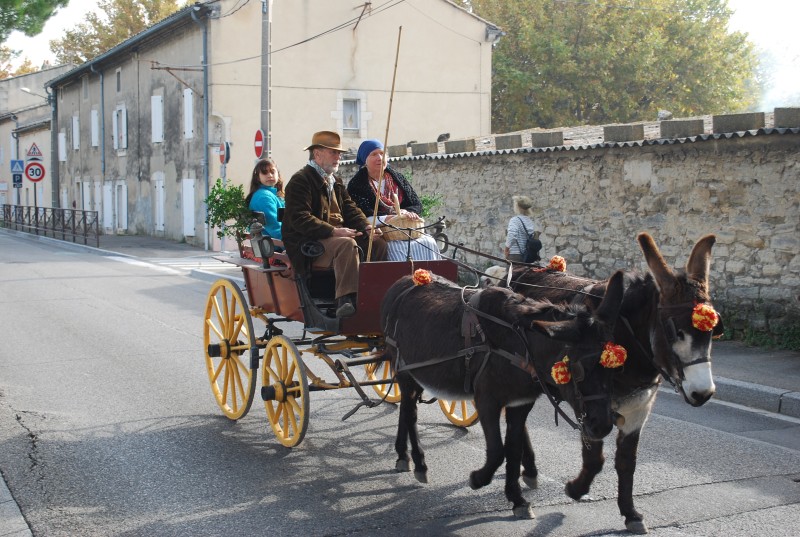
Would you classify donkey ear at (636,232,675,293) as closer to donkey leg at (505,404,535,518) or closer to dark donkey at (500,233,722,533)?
dark donkey at (500,233,722,533)

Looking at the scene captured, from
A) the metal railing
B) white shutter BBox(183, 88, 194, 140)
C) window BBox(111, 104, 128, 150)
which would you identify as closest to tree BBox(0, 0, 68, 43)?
white shutter BBox(183, 88, 194, 140)

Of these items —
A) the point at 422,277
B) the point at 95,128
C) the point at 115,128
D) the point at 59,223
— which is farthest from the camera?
the point at 95,128

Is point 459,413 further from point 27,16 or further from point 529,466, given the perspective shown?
point 27,16

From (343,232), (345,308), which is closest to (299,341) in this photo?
(345,308)

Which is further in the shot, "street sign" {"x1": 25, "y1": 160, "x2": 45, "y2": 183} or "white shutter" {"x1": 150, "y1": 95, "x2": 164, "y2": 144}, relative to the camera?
"white shutter" {"x1": 150, "y1": 95, "x2": 164, "y2": 144}

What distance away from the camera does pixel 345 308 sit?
258 inches

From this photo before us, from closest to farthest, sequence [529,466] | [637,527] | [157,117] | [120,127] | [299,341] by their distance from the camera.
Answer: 1. [637,527]
2. [529,466]
3. [299,341]
4. [157,117]
5. [120,127]

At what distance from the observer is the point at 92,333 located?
38.7 ft

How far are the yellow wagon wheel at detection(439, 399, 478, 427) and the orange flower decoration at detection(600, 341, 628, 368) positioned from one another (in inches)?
98.5

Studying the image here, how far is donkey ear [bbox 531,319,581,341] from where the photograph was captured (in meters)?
4.65

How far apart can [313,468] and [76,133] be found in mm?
42182

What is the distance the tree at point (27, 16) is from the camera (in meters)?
14.9

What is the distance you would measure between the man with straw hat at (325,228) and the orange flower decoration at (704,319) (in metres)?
2.81

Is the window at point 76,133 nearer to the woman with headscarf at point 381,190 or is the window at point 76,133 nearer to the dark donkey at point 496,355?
the woman with headscarf at point 381,190
